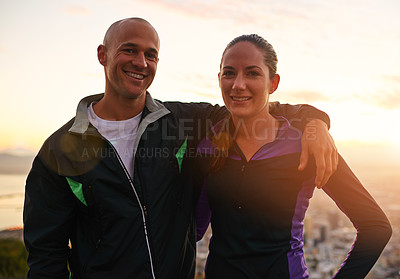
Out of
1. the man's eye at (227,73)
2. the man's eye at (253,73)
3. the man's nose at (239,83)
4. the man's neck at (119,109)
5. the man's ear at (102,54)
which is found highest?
the man's ear at (102,54)

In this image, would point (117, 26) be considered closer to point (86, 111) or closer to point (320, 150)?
point (86, 111)

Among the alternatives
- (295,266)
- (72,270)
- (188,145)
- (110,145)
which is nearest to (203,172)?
(188,145)

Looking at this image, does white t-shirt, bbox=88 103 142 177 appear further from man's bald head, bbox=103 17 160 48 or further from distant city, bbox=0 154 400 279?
distant city, bbox=0 154 400 279

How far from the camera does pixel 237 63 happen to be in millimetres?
2521

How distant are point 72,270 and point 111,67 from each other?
1.74m

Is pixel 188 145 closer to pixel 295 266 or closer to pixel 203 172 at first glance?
pixel 203 172

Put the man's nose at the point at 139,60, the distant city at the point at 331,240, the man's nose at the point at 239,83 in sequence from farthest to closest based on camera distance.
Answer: the distant city at the point at 331,240 → the man's nose at the point at 139,60 → the man's nose at the point at 239,83

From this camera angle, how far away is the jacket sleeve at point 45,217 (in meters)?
2.62

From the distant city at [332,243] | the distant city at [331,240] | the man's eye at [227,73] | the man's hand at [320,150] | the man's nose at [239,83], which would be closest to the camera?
the man's hand at [320,150]

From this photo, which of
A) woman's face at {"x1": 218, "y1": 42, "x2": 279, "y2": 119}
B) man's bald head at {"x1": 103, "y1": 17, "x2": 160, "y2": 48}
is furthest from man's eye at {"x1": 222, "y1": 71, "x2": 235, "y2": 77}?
man's bald head at {"x1": 103, "y1": 17, "x2": 160, "y2": 48}

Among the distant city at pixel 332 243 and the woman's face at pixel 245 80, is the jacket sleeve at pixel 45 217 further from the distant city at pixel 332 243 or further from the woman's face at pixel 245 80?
the distant city at pixel 332 243

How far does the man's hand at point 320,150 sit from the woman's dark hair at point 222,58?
0.54 metres

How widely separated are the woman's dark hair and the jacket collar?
59cm

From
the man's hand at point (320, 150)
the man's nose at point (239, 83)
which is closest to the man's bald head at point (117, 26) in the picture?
the man's nose at point (239, 83)
